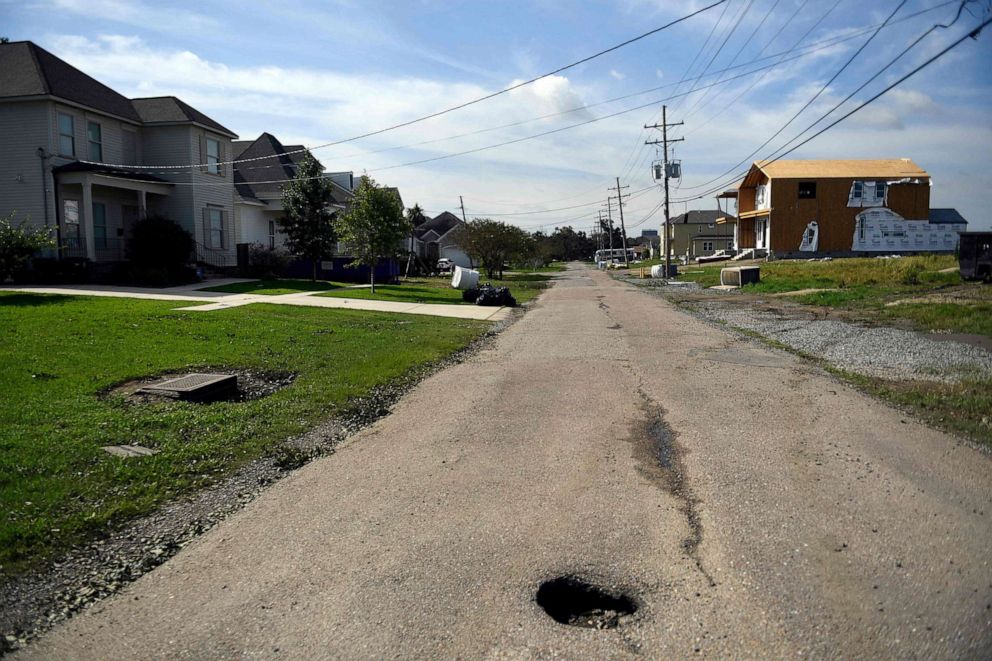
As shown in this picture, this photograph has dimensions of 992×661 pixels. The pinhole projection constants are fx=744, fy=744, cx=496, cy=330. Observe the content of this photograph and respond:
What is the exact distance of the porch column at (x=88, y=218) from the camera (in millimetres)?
26750

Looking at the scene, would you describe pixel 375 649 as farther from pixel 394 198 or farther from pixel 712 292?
pixel 712 292

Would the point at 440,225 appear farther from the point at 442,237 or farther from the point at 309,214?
the point at 309,214

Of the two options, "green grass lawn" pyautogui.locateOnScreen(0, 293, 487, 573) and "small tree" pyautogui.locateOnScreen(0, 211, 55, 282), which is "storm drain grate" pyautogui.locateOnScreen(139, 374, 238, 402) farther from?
"small tree" pyautogui.locateOnScreen(0, 211, 55, 282)

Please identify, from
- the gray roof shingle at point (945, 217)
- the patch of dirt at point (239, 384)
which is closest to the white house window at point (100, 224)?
the patch of dirt at point (239, 384)

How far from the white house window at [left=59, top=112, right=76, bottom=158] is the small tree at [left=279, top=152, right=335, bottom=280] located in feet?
32.0

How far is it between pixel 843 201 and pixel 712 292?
31020mm

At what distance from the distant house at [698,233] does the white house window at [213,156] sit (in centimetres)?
8192

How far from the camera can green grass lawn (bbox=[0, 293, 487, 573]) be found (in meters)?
5.65

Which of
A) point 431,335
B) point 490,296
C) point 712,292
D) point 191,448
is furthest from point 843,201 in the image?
point 191,448

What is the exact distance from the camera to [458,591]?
423 cm

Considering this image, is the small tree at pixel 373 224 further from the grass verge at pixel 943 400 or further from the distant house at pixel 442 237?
the distant house at pixel 442 237

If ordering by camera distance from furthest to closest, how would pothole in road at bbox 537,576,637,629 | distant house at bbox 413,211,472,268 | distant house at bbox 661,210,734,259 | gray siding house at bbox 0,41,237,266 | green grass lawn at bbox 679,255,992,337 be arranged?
distant house at bbox 661,210,734,259
distant house at bbox 413,211,472,268
gray siding house at bbox 0,41,237,266
green grass lawn at bbox 679,255,992,337
pothole in road at bbox 537,576,637,629

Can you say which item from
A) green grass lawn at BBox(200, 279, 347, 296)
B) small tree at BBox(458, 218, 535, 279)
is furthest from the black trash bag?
small tree at BBox(458, 218, 535, 279)

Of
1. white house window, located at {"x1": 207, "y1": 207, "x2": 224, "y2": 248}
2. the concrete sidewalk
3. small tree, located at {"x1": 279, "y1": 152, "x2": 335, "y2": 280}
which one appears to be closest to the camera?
the concrete sidewalk
